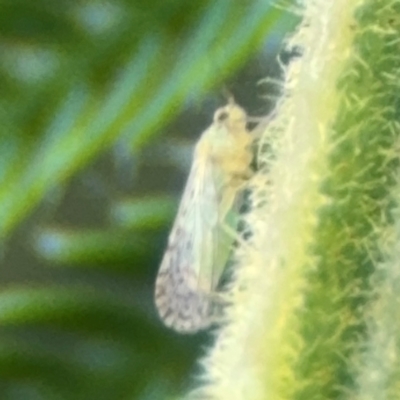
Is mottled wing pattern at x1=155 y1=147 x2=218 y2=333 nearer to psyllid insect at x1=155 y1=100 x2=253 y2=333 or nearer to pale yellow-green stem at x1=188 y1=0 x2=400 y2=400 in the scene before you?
psyllid insect at x1=155 y1=100 x2=253 y2=333

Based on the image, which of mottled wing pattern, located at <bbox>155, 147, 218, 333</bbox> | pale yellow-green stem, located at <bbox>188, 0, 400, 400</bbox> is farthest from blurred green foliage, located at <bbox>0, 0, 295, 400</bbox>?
pale yellow-green stem, located at <bbox>188, 0, 400, 400</bbox>

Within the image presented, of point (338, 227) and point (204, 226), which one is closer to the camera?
point (338, 227)

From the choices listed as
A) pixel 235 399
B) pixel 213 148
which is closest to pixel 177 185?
pixel 213 148

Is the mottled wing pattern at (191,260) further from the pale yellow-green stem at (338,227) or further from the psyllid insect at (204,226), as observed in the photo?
the pale yellow-green stem at (338,227)

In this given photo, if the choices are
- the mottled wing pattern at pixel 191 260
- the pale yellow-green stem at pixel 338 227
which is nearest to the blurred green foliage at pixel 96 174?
the mottled wing pattern at pixel 191 260

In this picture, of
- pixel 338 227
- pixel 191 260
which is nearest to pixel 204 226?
pixel 191 260

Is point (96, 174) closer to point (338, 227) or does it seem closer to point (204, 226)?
point (204, 226)

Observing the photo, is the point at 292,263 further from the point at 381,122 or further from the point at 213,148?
the point at 213,148
